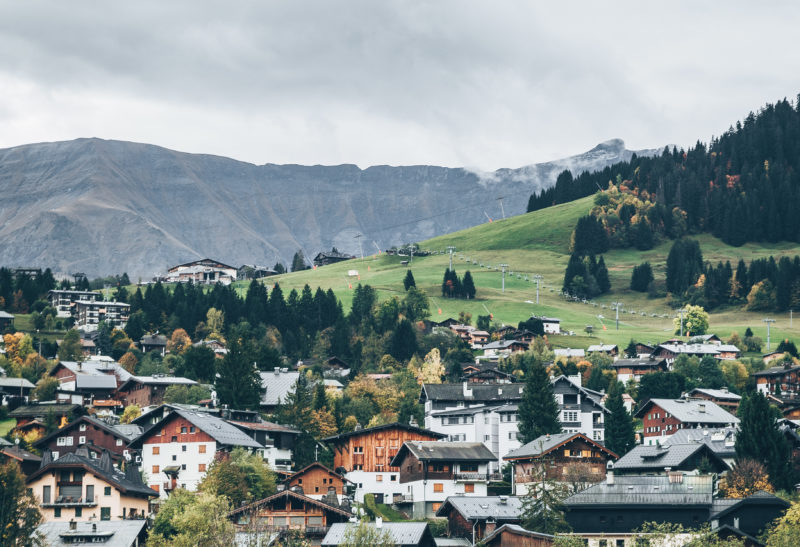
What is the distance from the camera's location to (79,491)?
333 ft

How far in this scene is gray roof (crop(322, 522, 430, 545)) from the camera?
8850cm

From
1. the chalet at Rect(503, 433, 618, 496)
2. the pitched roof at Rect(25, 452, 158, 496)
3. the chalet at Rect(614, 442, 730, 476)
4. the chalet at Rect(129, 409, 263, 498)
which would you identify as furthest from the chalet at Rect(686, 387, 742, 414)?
the pitched roof at Rect(25, 452, 158, 496)

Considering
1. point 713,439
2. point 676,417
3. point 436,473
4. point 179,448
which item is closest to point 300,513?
point 436,473

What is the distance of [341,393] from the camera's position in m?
153

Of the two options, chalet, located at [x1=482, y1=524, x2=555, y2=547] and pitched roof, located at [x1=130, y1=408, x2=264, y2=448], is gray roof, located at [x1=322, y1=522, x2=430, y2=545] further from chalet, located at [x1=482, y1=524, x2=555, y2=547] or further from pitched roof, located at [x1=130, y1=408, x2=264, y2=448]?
pitched roof, located at [x1=130, y1=408, x2=264, y2=448]

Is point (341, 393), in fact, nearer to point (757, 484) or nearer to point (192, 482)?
point (192, 482)

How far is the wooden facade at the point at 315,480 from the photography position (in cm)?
10850

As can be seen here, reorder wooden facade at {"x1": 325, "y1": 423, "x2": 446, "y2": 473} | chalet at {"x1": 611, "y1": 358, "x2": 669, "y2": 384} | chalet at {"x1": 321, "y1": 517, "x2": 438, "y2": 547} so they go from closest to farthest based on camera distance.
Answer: chalet at {"x1": 321, "y1": 517, "x2": 438, "y2": 547} < wooden facade at {"x1": 325, "y1": 423, "x2": 446, "y2": 473} < chalet at {"x1": 611, "y1": 358, "x2": 669, "y2": 384}

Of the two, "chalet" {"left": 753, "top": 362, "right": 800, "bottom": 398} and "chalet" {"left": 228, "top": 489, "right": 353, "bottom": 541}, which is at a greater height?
"chalet" {"left": 753, "top": 362, "right": 800, "bottom": 398}

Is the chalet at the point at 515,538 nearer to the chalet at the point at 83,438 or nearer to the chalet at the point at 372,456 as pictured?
the chalet at the point at 372,456

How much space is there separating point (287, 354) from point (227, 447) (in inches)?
3040

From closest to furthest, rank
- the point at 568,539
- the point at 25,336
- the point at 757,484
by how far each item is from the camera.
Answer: the point at 568,539 < the point at 757,484 < the point at 25,336

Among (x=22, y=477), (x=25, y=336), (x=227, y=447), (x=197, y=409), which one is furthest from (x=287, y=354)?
(x=22, y=477)

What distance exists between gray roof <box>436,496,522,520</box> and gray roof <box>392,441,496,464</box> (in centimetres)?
1198
